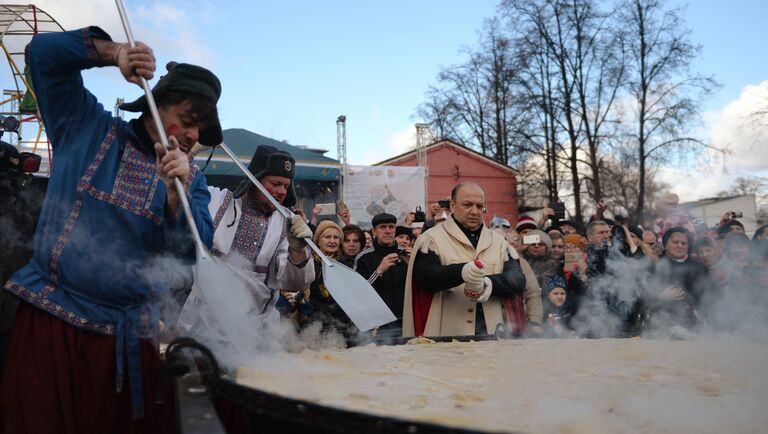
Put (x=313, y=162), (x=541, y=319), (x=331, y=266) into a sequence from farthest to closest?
(x=313, y=162) < (x=541, y=319) < (x=331, y=266)

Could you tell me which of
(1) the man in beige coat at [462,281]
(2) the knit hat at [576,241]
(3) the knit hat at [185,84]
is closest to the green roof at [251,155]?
(2) the knit hat at [576,241]

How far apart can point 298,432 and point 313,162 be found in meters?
11.8

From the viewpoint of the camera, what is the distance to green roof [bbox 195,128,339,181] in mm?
11594

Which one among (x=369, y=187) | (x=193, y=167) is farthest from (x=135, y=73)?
(x=369, y=187)

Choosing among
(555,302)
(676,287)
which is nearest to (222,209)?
(555,302)

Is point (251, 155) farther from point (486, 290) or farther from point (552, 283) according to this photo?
point (486, 290)

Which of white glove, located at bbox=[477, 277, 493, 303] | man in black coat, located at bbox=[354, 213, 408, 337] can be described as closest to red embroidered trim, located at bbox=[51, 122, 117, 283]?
white glove, located at bbox=[477, 277, 493, 303]

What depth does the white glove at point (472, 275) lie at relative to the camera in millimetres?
3568

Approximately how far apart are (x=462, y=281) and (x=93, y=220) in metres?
2.32

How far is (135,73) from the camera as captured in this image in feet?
6.41

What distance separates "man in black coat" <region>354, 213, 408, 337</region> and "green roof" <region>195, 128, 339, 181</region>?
22.3 ft

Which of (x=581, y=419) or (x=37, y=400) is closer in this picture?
(x=581, y=419)

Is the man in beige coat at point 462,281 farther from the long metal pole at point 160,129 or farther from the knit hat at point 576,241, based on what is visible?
the long metal pole at point 160,129

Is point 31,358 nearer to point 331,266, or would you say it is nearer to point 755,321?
point 331,266
